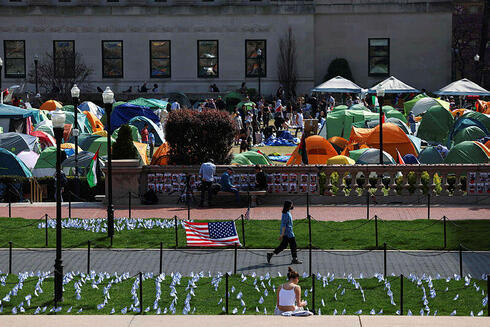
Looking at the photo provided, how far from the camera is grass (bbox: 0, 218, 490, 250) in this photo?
2223 centimetres

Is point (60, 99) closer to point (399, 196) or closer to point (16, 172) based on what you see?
point (16, 172)

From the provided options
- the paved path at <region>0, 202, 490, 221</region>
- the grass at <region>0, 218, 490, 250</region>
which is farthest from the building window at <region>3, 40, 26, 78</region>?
the grass at <region>0, 218, 490, 250</region>

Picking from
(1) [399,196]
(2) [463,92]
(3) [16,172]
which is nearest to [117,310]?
(1) [399,196]

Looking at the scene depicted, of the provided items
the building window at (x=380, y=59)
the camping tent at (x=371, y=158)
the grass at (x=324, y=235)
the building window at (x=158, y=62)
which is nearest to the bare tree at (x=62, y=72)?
the building window at (x=158, y=62)

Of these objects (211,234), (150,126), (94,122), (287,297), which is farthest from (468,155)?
(94,122)

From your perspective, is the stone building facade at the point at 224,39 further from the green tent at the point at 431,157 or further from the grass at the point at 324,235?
the grass at the point at 324,235

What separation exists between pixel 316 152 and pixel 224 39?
38.8m

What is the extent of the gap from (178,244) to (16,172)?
13.3m

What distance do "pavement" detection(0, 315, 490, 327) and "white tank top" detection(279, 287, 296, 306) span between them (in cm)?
62

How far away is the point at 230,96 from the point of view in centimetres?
6438

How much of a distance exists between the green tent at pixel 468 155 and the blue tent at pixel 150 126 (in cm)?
1725

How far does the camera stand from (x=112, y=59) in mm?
72875

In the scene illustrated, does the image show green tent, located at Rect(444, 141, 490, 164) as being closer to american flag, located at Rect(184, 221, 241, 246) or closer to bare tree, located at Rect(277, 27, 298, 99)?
american flag, located at Rect(184, 221, 241, 246)

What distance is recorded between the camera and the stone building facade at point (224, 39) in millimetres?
72312
